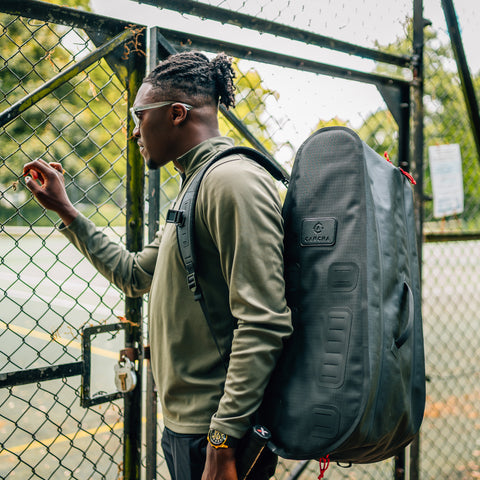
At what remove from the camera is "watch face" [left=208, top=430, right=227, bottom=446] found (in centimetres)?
144

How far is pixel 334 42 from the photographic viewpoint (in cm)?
261

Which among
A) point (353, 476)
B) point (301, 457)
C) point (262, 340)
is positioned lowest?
point (353, 476)

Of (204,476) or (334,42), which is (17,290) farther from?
(334,42)

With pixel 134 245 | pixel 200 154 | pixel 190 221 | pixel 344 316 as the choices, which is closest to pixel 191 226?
pixel 190 221

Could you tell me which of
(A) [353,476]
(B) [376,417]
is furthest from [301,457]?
(A) [353,476]

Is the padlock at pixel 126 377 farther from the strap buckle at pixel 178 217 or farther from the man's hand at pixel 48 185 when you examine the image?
the strap buckle at pixel 178 217

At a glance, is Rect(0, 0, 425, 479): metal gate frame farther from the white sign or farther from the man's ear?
the white sign

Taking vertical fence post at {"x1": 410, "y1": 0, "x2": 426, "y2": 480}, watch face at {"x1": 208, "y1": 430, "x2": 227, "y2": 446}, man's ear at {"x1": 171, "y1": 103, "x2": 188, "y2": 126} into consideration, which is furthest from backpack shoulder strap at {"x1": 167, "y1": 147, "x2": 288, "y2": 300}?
vertical fence post at {"x1": 410, "y1": 0, "x2": 426, "y2": 480}

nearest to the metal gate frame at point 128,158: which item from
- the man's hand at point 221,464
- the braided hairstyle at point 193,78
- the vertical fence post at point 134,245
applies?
the vertical fence post at point 134,245

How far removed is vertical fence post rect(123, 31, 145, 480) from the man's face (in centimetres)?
34

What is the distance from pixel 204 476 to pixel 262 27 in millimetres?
1920

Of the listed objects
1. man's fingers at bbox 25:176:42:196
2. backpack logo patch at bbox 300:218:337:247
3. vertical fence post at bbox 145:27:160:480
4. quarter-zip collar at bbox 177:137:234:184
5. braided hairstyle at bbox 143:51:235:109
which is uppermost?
braided hairstyle at bbox 143:51:235:109

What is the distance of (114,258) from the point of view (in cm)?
206

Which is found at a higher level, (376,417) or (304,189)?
(304,189)
